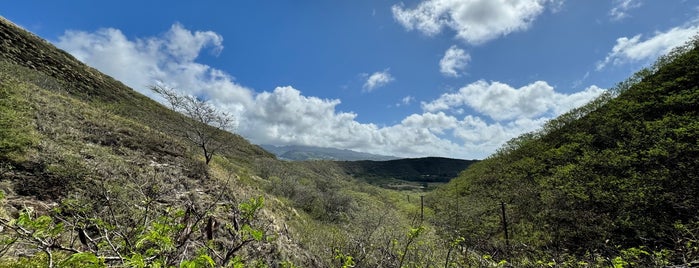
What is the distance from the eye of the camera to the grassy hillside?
15562 mm

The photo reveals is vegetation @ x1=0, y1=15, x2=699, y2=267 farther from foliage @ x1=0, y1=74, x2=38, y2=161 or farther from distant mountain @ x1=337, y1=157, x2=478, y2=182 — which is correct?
distant mountain @ x1=337, y1=157, x2=478, y2=182

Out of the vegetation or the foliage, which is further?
the foliage

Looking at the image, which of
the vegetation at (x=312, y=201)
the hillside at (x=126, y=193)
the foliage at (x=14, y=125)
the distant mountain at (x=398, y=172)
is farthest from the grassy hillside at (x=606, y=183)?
the distant mountain at (x=398, y=172)

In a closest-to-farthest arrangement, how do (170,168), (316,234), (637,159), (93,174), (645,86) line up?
(93,174), (170,168), (316,234), (637,159), (645,86)

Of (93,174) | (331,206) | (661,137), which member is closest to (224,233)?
(93,174)

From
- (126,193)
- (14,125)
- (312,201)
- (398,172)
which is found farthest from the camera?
(398,172)

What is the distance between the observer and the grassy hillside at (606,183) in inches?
613

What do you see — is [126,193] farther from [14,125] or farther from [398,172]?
[398,172]

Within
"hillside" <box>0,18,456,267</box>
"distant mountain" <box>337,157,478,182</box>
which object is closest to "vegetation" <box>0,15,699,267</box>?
"hillside" <box>0,18,456,267</box>

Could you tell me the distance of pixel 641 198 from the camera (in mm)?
16828

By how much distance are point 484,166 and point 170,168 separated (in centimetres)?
3831

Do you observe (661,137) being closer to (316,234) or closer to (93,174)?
(316,234)

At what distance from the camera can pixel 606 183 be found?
1986 centimetres

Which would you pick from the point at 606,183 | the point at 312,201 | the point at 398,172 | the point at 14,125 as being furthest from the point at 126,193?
the point at 398,172
